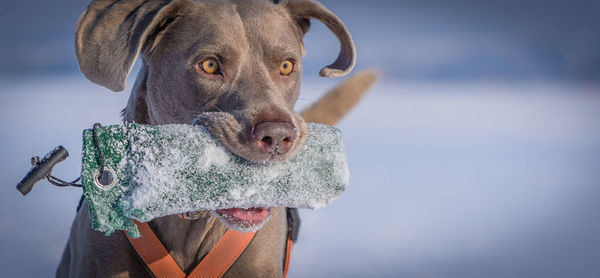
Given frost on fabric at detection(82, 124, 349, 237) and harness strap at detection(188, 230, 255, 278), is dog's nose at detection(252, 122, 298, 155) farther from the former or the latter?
harness strap at detection(188, 230, 255, 278)

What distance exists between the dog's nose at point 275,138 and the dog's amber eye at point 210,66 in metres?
0.49

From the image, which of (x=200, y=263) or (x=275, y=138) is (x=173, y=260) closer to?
(x=200, y=263)

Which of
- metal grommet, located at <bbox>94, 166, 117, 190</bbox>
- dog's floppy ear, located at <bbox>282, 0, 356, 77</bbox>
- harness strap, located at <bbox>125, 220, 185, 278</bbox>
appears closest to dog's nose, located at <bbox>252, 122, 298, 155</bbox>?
metal grommet, located at <bbox>94, 166, 117, 190</bbox>

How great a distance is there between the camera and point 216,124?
183 cm

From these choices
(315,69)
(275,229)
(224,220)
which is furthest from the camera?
(315,69)

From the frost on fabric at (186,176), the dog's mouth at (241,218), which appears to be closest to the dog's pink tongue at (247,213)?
the dog's mouth at (241,218)

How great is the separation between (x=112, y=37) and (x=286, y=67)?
745 mm

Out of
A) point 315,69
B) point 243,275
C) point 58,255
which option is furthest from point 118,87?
point 315,69

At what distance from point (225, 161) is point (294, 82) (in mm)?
703

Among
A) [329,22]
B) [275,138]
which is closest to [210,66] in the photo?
[275,138]

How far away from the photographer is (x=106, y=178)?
63.1 inches

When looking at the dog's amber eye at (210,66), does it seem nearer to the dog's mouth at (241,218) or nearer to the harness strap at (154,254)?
the dog's mouth at (241,218)

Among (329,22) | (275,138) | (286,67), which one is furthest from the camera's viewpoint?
(329,22)

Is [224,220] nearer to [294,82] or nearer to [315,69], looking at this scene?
[294,82]
